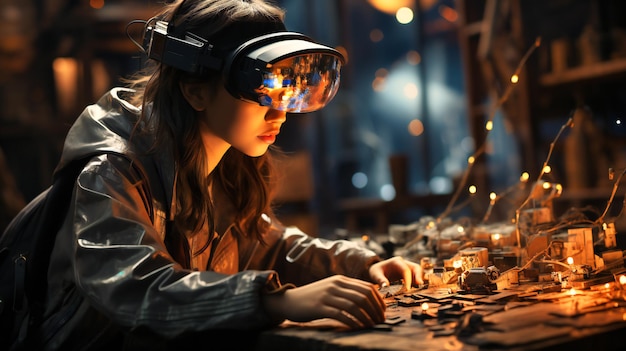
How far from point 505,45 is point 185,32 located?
3.17 meters

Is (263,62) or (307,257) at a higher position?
(263,62)

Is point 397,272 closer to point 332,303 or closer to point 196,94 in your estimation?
point 332,303

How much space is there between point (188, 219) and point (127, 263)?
407mm

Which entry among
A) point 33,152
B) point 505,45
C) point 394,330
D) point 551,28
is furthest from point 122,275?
point 33,152

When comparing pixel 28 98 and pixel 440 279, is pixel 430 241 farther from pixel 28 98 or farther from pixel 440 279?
pixel 28 98

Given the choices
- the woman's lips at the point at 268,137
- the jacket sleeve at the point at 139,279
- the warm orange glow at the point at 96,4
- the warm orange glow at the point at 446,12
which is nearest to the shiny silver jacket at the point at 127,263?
the jacket sleeve at the point at 139,279

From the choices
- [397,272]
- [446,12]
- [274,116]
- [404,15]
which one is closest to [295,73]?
[274,116]

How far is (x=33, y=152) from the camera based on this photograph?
634cm

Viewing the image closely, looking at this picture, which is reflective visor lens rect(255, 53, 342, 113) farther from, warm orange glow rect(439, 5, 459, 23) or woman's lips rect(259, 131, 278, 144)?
warm orange glow rect(439, 5, 459, 23)

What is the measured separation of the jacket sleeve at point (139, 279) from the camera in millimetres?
1459

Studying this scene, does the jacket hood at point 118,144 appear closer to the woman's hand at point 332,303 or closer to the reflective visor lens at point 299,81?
the reflective visor lens at point 299,81

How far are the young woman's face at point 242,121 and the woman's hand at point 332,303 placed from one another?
1.77 feet

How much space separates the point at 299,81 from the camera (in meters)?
1.83

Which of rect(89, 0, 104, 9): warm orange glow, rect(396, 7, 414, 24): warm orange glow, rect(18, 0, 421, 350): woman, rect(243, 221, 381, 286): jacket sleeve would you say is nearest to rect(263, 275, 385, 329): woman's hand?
rect(18, 0, 421, 350): woman
